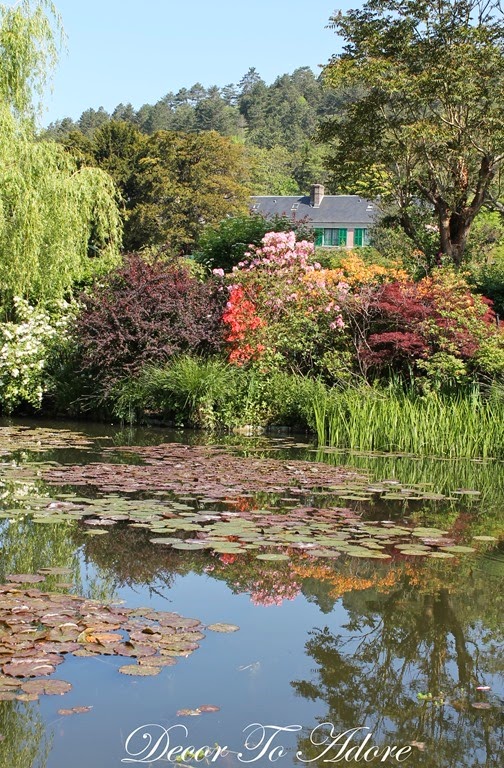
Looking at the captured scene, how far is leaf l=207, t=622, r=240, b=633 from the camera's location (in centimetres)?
419

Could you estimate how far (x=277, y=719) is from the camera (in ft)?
10.5

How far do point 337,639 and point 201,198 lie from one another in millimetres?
42166

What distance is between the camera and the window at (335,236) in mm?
66625

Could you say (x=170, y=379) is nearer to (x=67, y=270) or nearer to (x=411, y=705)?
(x=67, y=270)

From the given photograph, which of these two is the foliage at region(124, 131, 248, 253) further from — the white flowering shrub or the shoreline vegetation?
the white flowering shrub

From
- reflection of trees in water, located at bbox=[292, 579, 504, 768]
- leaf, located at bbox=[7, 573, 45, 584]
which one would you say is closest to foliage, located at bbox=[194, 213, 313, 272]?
leaf, located at bbox=[7, 573, 45, 584]

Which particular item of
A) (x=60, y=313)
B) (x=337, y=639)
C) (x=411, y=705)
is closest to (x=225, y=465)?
(x=337, y=639)

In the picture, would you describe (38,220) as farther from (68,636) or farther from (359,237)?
(359,237)

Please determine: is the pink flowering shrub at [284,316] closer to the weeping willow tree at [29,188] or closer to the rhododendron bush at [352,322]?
the rhododendron bush at [352,322]

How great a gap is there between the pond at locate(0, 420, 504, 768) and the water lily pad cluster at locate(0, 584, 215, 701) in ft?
0.04

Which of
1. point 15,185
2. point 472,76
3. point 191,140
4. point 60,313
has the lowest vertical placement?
point 60,313

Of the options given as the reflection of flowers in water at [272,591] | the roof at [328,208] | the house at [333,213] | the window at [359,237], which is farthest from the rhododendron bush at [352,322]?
the roof at [328,208]

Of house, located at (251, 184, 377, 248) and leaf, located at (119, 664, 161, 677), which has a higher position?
house, located at (251, 184, 377, 248)

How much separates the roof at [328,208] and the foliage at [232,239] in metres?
47.0
